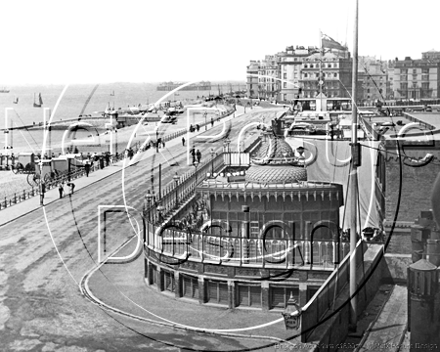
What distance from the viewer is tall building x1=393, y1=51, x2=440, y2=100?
603 ft

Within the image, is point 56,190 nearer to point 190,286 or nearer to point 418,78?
point 190,286

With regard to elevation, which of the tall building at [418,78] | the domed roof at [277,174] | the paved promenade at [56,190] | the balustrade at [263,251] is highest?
the tall building at [418,78]

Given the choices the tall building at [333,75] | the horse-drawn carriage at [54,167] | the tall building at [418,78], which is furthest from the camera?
the tall building at [333,75]

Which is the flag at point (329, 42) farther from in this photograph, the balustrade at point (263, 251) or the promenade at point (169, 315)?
the promenade at point (169, 315)

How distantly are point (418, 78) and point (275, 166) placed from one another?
164 metres

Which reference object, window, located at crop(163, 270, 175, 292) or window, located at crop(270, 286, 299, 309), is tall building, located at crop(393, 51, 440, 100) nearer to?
window, located at crop(163, 270, 175, 292)

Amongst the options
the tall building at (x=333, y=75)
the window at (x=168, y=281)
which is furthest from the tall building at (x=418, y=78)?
the window at (x=168, y=281)

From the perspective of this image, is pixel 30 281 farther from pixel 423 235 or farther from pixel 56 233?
pixel 423 235

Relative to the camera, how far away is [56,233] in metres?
42.6

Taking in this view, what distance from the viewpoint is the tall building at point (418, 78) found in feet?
603

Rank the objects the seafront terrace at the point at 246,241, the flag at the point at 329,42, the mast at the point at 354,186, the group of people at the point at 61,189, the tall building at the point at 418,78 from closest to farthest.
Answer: the mast at the point at 354,186
the seafront terrace at the point at 246,241
the flag at the point at 329,42
the group of people at the point at 61,189
the tall building at the point at 418,78

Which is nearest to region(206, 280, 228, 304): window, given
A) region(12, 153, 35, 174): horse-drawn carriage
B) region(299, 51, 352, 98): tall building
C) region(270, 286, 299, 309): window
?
region(270, 286, 299, 309): window

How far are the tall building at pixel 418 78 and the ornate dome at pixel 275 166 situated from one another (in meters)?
158

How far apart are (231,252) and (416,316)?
1355cm
